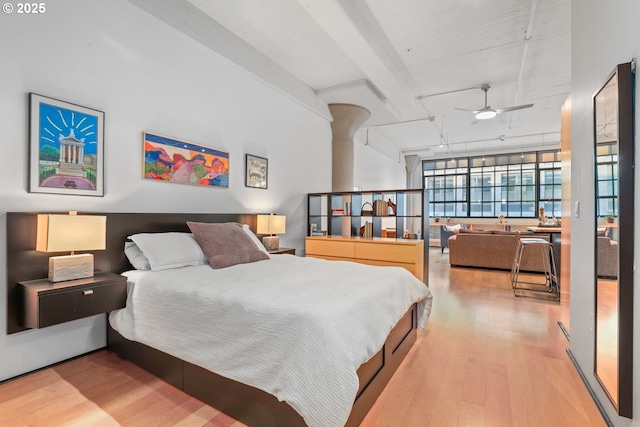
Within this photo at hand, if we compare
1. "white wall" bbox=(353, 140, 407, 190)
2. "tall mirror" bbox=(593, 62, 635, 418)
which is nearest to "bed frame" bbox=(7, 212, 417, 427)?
"tall mirror" bbox=(593, 62, 635, 418)

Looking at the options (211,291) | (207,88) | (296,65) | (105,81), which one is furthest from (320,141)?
(211,291)

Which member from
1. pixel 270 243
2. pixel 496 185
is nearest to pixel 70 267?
pixel 270 243

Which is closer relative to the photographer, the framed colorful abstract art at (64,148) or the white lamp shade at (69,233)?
the white lamp shade at (69,233)

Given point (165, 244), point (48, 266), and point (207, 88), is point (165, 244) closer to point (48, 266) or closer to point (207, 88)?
point (48, 266)

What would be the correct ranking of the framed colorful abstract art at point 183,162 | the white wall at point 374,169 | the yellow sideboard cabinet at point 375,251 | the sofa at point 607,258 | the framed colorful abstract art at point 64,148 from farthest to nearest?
the white wall at point 374,169, the yellow sideboard cabinet at point 375,251, the framed colorful abstract art at point 183,162, the framed colorful abstract art at point 64,148, the sofa at point 607,258

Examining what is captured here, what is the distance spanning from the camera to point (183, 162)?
325 cm

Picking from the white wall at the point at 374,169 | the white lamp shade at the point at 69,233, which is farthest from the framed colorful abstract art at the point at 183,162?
the white wall at the point at 374,169

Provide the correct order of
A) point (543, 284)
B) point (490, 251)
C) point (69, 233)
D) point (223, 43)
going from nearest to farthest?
point (69, 233) → point (223, 43) → point (543, 284) → point (490, 251)

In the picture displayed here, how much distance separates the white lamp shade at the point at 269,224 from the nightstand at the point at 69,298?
5.97ft

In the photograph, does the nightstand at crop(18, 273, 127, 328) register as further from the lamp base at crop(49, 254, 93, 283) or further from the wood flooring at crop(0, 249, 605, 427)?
the wood flooring at crop(0, 249, 605, 427)

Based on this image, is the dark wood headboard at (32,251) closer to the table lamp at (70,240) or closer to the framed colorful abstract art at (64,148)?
the table lamp at (70,240)

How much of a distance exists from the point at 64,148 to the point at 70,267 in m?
0.91

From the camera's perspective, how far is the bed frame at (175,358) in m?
1.63

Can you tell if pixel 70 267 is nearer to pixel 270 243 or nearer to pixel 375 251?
pixel 270 243
